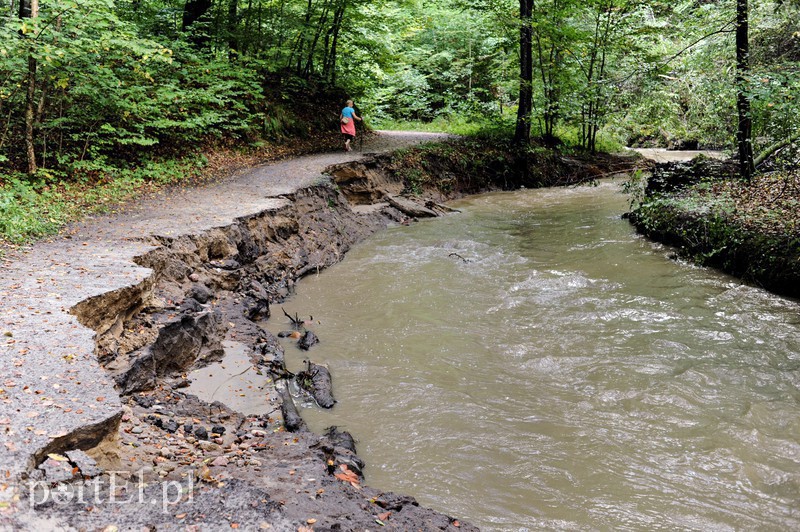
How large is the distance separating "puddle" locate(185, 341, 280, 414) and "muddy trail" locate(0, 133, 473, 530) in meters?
0.02

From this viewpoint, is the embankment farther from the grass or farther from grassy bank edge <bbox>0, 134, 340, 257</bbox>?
the grass

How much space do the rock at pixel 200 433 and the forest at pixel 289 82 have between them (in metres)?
4.72

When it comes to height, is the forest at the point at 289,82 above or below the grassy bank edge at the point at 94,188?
above

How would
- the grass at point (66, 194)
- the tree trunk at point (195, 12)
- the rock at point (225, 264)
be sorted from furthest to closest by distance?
1. the tree trunk at point (195, 12)
2. the rock at point (225, 264)
3. the grass at point (66, 194)

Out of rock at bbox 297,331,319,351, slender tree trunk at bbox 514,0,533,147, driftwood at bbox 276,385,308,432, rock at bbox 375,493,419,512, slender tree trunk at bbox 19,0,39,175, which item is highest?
slender tree trunk at bbox 514,0,533,147

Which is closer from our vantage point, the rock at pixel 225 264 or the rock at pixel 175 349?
the rock at pixel 175 349

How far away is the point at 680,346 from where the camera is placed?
7062 mm

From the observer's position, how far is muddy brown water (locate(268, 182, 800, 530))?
445 centimetres

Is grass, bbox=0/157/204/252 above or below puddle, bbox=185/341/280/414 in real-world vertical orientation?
above

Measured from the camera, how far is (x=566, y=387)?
6.14 meters

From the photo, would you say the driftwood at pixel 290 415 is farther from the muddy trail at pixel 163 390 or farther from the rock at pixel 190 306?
the rock at pixel 190 306

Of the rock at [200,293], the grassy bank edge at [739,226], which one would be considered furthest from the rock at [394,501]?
the grassy bank edge at [739,226]

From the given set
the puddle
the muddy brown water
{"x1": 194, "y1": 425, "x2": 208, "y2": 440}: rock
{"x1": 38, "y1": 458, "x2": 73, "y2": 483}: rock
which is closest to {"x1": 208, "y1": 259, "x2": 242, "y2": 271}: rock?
the muddy brown water

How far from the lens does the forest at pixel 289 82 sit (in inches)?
380
